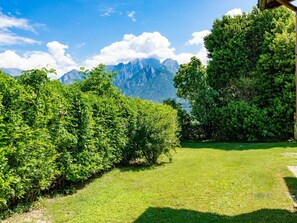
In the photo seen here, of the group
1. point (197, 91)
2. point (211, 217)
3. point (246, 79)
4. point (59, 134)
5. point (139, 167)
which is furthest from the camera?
point (197, 91)

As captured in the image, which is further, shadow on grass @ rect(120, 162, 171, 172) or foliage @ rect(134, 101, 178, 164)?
foliage @ rect(134, 101, 178, 164)

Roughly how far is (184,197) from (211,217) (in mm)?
1341

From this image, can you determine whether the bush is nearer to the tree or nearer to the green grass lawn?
the tree

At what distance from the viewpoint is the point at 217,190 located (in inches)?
282

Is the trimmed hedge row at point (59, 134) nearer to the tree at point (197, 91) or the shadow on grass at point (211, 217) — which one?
the shadow on grass at point (211, 217)

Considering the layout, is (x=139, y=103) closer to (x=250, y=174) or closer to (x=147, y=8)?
(x=250, y=174)

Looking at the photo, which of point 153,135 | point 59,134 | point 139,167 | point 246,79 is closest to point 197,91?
point 246,79

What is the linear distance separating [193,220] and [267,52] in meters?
18.0

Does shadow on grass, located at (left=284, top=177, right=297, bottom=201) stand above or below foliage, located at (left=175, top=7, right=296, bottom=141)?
below

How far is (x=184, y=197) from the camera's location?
262 inches

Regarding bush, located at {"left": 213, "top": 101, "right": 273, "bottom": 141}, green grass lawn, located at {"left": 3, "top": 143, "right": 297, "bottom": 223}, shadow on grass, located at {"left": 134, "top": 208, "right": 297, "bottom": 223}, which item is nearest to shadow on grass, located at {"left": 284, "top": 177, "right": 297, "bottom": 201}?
green grass lawn, located at {"left": 3, "top": 143, "right": 297, "bottom": 223}

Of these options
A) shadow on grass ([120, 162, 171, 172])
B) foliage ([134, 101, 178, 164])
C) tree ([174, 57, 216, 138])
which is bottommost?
shadow on grass ([120, 162, 171, 172])

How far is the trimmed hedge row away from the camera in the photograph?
5066mm

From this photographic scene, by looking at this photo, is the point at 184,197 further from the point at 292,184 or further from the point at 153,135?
the point at 153,135
